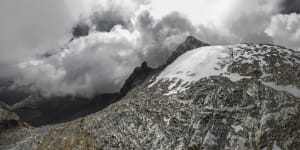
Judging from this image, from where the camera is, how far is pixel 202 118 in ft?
347

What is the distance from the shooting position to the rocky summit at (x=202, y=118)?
97.3 m

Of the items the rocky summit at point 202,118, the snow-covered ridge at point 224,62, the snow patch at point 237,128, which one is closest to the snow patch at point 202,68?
the snow-covered ridge at point 224,62

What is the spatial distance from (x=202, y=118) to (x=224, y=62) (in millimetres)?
47415

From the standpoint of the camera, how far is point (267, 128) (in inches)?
3907

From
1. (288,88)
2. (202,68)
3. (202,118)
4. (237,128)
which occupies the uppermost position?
(202,68)

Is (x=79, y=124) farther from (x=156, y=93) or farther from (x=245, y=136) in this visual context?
(x=245, y=136)

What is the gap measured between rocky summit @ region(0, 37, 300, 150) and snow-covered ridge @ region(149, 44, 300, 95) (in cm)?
104

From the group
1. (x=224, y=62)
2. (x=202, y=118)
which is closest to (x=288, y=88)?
(x=224, y=62)

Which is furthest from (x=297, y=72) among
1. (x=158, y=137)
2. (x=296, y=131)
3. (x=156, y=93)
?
(x=158, y=137)

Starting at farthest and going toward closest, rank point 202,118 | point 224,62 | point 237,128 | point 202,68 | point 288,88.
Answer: point 224,62
point 202,68
point 288,88
point 202,118
point 237,128

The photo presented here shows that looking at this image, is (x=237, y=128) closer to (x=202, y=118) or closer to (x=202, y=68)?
(x=202, y=118)

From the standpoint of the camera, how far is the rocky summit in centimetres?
9731

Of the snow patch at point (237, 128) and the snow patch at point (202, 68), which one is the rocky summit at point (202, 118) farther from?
the snow patch at point (202, 68)

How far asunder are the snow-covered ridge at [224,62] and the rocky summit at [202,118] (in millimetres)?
1036
